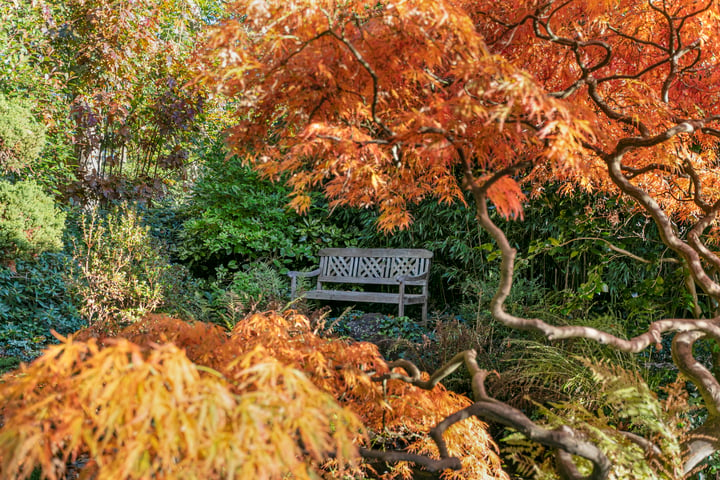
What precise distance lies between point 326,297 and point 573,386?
297cm

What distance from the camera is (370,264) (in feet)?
19.9

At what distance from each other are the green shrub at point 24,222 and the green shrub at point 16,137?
46 cm

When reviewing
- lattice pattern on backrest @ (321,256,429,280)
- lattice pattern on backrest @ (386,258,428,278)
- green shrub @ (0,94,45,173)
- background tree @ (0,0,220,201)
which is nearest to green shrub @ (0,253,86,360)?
background tree @ (0,0,220,201)

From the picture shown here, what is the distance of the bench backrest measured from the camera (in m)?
5.71

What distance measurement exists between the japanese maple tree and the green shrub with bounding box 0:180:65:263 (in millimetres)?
3723

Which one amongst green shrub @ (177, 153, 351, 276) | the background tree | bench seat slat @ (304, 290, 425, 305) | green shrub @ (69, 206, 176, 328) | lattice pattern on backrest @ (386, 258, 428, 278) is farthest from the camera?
green shrub @ (177, 153, 351, 276)

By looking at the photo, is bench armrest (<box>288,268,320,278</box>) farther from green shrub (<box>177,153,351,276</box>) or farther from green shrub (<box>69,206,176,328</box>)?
green shrub (<box>69,206,176,328</box>)

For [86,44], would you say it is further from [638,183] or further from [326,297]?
[638,183]

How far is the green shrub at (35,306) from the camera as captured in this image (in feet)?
15.2

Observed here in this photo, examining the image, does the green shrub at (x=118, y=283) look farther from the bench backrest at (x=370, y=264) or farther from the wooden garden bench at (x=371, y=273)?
the bench backrest at (x=370, y=264)

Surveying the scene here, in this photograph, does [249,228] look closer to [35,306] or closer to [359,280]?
[359,280]

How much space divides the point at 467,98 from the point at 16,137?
508 centimetres

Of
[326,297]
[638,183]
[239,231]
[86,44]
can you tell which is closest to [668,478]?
[638,183]

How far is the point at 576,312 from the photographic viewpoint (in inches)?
168
